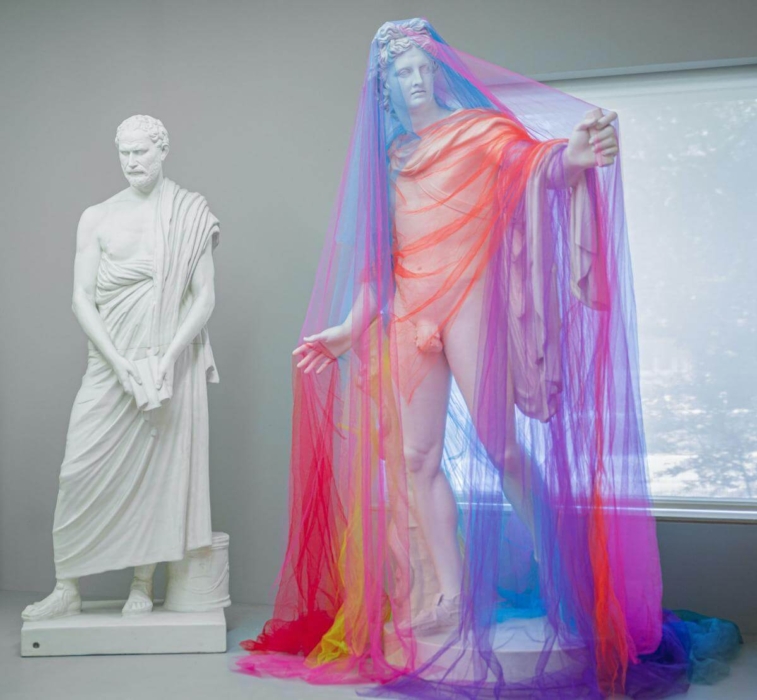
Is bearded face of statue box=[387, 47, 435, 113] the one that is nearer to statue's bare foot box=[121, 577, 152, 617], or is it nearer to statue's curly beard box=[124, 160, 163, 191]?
statue's curly beard box=[124, 160, 163, 191]

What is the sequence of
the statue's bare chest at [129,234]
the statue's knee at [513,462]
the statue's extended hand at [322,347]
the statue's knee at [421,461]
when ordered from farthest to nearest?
the statue's bare chest at [129,234] → the statue's extended hand at [322,347] → the statue's knee at [421,461] → the statue's knee at [513,462]

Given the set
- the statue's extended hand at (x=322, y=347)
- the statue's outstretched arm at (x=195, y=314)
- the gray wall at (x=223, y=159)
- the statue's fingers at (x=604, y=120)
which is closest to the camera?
the statue's fingers at (x=604, y=120)

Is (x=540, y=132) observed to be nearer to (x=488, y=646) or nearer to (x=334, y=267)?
(x=334, y=267)

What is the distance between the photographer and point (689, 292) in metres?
4.18

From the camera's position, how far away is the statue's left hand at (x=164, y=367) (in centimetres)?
352

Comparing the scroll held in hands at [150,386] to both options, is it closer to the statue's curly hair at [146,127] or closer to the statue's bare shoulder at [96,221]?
the statue's bare shoulder at [96,221]

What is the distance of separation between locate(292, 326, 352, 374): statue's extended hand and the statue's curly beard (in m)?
0.96

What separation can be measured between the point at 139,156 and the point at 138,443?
1084mm

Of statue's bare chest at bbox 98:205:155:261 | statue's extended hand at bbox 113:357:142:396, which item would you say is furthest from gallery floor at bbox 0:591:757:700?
statue's bare chest at bbox 98:205:155:261

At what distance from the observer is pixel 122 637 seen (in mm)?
3438

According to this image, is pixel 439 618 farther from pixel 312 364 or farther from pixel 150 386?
pixel 150 386

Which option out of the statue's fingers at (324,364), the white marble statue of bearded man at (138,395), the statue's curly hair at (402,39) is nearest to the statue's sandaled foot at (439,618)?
the statue's fingers at (324,364)

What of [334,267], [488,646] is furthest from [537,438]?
[334,267]

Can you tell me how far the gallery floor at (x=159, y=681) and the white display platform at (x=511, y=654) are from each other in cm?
30
